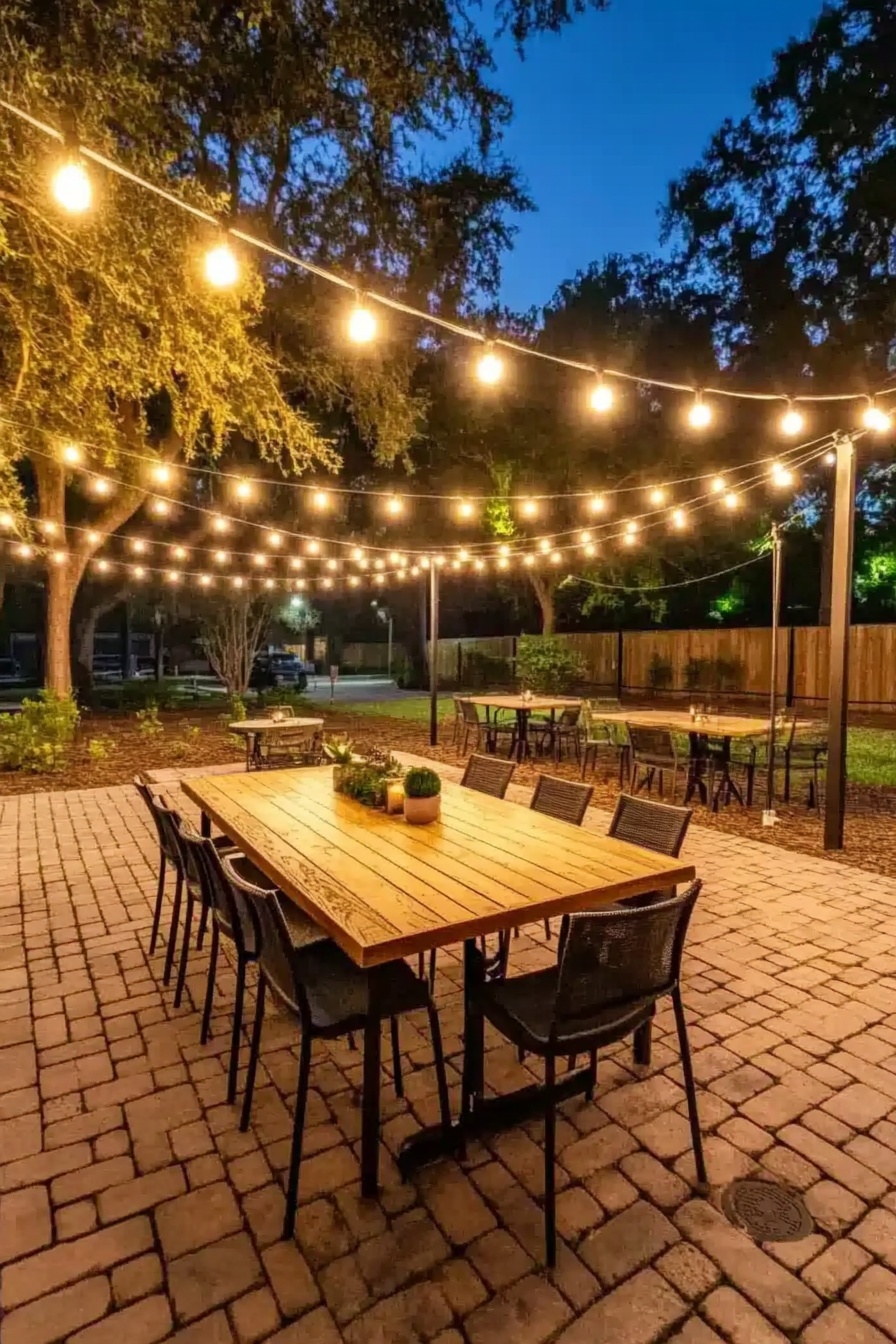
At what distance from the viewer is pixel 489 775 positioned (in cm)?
373

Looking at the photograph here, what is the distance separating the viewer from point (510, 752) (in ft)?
29.2

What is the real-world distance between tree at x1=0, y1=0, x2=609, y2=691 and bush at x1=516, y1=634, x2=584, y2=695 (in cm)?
640

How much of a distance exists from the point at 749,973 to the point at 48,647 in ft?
30.6

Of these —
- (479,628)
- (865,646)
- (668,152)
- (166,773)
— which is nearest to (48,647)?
(166,773)

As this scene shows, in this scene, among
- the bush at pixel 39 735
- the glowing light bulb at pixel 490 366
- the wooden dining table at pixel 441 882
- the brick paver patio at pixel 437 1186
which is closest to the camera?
the brick paver patio at pixel 437 1186

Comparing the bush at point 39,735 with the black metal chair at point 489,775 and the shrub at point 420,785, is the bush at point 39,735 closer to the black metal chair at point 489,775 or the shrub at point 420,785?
the black metal chair at point 489,775

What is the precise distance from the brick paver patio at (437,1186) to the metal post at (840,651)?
1888 mm

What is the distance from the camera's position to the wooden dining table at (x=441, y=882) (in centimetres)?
177

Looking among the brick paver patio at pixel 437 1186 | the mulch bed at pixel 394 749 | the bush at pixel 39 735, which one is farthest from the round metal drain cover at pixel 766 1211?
the bush at pixel 39 735

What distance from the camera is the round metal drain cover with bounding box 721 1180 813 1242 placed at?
1.66 metres

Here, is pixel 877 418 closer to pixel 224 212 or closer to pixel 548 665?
pixel 224 212

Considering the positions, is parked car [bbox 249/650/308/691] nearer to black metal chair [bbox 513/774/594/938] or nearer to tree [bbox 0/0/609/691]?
tree [bbox 0/0/609/691]

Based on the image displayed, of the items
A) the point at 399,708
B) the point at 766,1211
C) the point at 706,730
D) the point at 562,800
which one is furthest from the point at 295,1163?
the point at 399,708

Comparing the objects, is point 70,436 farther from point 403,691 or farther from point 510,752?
point 403,691
